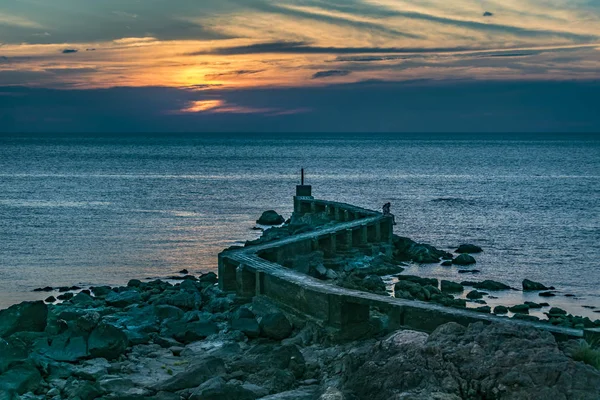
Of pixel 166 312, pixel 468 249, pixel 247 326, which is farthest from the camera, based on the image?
pixel 468 249

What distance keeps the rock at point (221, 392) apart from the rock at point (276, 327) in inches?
179

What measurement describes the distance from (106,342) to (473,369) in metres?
8.28

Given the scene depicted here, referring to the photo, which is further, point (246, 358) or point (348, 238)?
point (348, 238)

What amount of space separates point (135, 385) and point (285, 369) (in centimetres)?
279

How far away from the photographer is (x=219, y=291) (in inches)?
894

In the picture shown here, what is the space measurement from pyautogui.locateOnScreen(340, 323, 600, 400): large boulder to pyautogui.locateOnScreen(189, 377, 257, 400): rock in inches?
67.4

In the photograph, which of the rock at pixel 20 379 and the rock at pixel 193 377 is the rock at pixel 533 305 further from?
the rock at pixel 20 379

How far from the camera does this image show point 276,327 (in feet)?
55.4

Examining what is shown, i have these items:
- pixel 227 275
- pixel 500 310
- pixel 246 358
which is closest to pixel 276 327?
pixel 246 358

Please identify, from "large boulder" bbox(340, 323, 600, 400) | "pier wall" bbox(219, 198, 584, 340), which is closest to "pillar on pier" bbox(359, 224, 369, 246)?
"pier wall" bbox(219, 198, 584, 340)

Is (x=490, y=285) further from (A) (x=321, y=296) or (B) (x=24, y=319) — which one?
(B) (x=24, y=319)

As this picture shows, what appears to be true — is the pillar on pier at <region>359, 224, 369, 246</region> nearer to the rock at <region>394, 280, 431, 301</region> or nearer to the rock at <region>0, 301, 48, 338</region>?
the rock at <region>394, 280, 431, 301</region>

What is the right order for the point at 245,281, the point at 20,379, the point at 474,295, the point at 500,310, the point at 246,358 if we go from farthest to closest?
the point at 474,295, the point at 500,310, the point at 245,281, the point at 246,358, the point at 20,379

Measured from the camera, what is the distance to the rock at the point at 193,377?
12.9m
